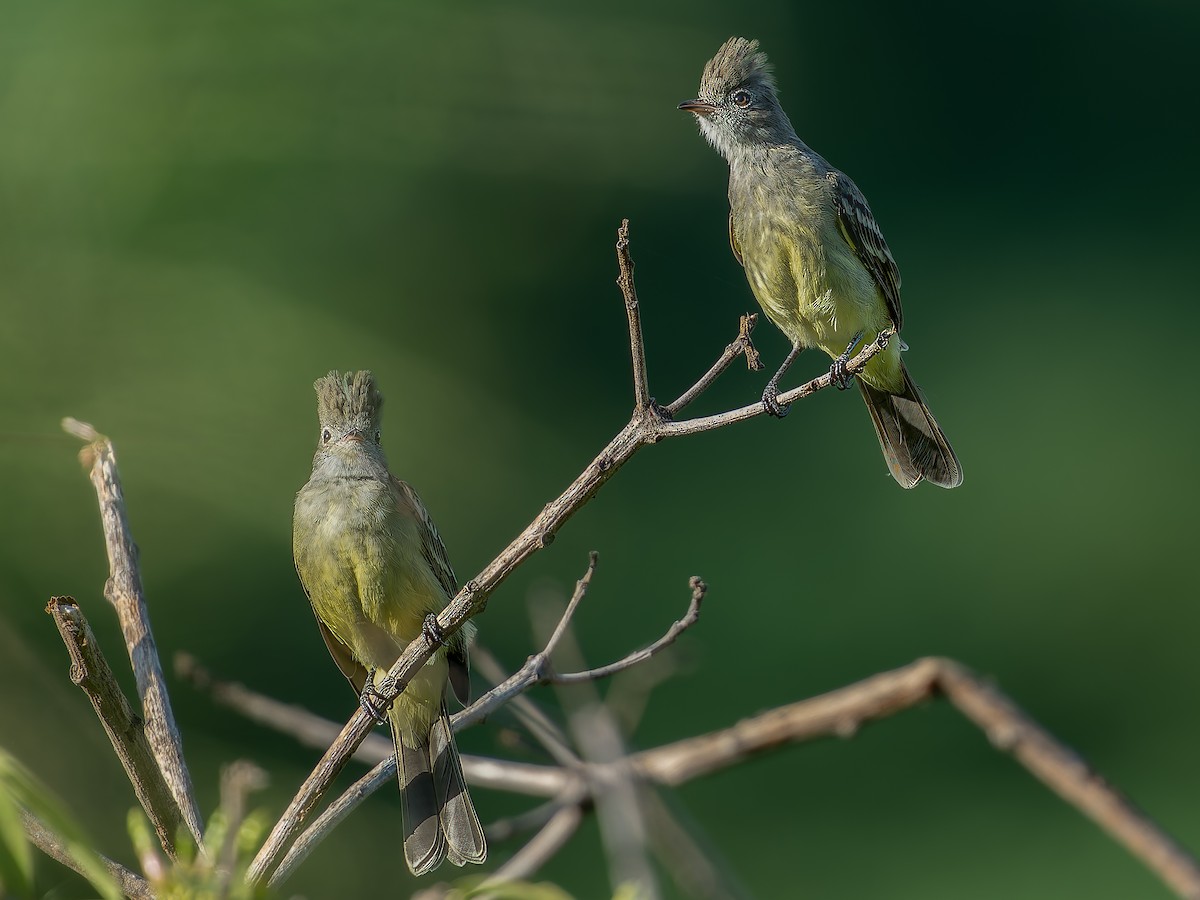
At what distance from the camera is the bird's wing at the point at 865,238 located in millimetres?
3398

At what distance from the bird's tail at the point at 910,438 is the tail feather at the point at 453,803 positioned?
4.63 ft

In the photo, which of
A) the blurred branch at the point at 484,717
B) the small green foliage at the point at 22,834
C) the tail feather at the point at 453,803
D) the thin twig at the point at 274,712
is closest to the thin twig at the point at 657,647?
the blurred branch at the point at 484,717

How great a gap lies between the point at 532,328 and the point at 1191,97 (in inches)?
187

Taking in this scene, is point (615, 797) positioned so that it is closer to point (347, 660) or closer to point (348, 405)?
point (347, 660)

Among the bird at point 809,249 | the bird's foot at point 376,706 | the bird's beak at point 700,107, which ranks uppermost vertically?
the bird's beak at point 700,107

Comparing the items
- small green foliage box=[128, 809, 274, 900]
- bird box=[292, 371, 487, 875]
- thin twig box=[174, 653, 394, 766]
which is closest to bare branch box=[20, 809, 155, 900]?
small green foliage box=[128, 809, 274, 900]

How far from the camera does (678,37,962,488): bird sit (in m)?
3.31

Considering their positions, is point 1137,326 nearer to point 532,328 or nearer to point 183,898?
point 532,328

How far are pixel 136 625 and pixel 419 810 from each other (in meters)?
0.96

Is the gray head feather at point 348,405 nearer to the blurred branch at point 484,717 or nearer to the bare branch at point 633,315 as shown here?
the blurred branch at point 484,717

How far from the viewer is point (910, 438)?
11.9 ft

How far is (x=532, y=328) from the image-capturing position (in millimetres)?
7484

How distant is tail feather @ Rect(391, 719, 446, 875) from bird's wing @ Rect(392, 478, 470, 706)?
15cm

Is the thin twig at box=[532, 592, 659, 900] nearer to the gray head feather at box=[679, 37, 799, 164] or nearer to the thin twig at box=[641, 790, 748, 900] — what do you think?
the thin twig at box=[641, 790, 748, 900]
